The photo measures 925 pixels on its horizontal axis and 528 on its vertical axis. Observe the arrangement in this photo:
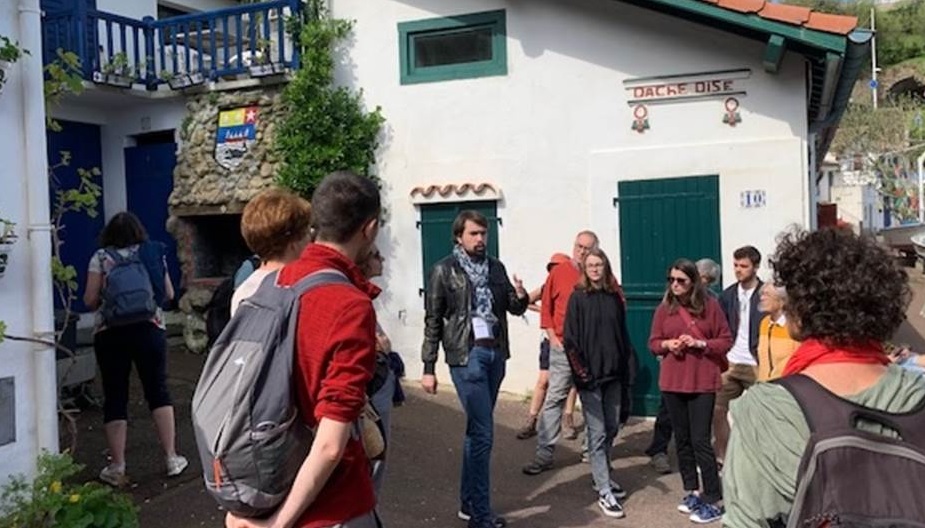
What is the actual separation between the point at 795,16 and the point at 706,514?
4278 mm

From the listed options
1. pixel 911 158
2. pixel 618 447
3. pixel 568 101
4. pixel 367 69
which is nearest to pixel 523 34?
pixel 568 101

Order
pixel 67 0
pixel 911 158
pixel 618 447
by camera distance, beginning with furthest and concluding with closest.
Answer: pixel 911 158 → pixel 67 0 → pixel 618 447

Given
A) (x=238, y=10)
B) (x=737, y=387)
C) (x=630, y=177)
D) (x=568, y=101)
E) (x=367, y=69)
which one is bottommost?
(x=737, y=387)

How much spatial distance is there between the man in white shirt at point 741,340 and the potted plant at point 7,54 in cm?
462

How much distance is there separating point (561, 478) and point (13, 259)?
3.91m

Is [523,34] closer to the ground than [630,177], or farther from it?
farther from it

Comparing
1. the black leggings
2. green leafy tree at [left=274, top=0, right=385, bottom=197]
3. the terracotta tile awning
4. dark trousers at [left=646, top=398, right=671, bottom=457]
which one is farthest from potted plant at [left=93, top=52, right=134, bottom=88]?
dark trousers at [left=646, top=398, right=671, bottom=457]

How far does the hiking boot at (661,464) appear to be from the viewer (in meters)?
6.23

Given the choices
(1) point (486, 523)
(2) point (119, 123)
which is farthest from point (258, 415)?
(2) point (119, 123)

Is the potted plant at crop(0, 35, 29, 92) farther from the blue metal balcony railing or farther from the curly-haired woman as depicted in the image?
the blue metal balcony railing

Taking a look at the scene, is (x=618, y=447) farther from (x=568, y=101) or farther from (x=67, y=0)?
(x=67, y=0)

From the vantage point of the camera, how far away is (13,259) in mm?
3791

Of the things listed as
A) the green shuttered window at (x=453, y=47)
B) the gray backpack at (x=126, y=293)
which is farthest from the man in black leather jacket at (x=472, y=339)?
the green shuttered window at (x=453, y=47)

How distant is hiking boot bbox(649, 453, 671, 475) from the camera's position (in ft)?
20.5
